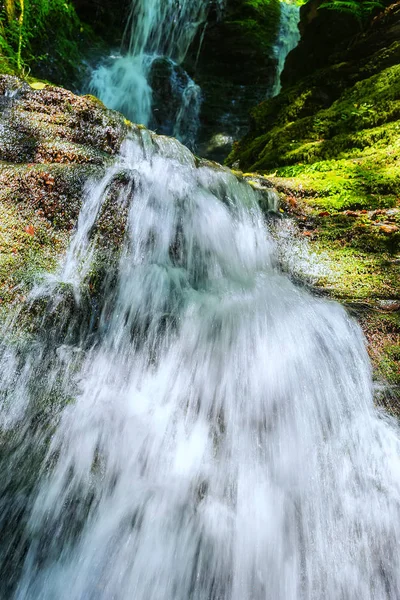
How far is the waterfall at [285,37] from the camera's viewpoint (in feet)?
41.3

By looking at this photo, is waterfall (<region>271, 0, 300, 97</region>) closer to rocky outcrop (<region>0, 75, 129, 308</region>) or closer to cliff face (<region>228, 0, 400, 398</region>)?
cliff face (<region>228, 0, 400, 398</region>)

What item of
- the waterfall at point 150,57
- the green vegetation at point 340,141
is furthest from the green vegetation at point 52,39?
the green vegetation at point 340,141

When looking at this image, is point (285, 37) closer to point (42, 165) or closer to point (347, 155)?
A: point (347, 155)

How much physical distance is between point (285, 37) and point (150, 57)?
5.18 meters

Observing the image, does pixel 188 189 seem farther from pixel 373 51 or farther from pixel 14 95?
pixel 373 51

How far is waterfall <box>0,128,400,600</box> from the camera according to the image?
1671mm

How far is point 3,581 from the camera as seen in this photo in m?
1.61

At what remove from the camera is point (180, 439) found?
7.14 feet

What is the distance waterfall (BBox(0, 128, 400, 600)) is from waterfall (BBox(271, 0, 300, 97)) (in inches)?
481

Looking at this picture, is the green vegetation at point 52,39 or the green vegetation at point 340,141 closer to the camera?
the green vegetation at point 340,141

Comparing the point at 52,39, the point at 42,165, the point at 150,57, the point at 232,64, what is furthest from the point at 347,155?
the point at 150,57

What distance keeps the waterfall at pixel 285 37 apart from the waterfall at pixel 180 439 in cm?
1221

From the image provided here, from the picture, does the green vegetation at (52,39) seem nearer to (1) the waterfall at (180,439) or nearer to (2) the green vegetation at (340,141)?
(2) the green vegetation at (340,141)

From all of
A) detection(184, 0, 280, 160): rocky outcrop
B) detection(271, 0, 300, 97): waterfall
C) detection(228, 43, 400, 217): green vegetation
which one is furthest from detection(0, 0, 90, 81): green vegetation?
detection(271, 0, 300, 97): waterfall
